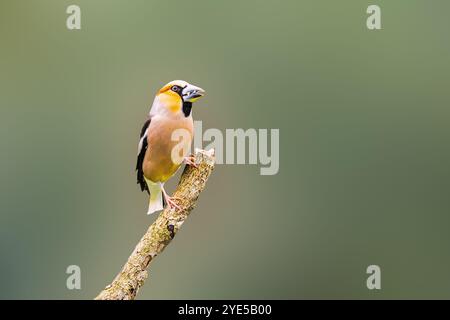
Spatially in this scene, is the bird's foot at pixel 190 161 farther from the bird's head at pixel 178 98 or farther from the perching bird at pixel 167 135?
the bird's head at pixel 178 98

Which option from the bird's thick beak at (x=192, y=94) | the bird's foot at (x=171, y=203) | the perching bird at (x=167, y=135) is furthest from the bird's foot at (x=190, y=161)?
the bird's thick beak at (x=192, y=94)

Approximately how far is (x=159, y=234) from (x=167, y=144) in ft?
2.04

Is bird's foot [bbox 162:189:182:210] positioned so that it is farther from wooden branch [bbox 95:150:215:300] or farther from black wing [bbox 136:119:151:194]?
black wing [bbox 136:119:151:194]

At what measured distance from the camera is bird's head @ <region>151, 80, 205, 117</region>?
3742 mm

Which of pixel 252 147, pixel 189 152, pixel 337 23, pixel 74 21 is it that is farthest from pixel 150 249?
pixel 337 23

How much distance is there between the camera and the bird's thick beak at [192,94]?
3729 mm

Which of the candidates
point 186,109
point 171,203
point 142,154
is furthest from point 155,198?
point 186,109

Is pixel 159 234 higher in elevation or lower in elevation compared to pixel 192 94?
lower

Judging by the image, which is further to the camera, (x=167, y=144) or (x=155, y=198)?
(x=155, y=198)

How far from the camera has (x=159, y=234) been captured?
3.48m

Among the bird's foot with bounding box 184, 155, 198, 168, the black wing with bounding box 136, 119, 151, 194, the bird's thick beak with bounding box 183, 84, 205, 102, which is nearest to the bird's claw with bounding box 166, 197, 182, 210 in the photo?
the bird's foot with bounding box 184, 155, 198, 168

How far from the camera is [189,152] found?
3.71 metres

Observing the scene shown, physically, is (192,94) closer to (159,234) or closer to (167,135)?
(167,135)
